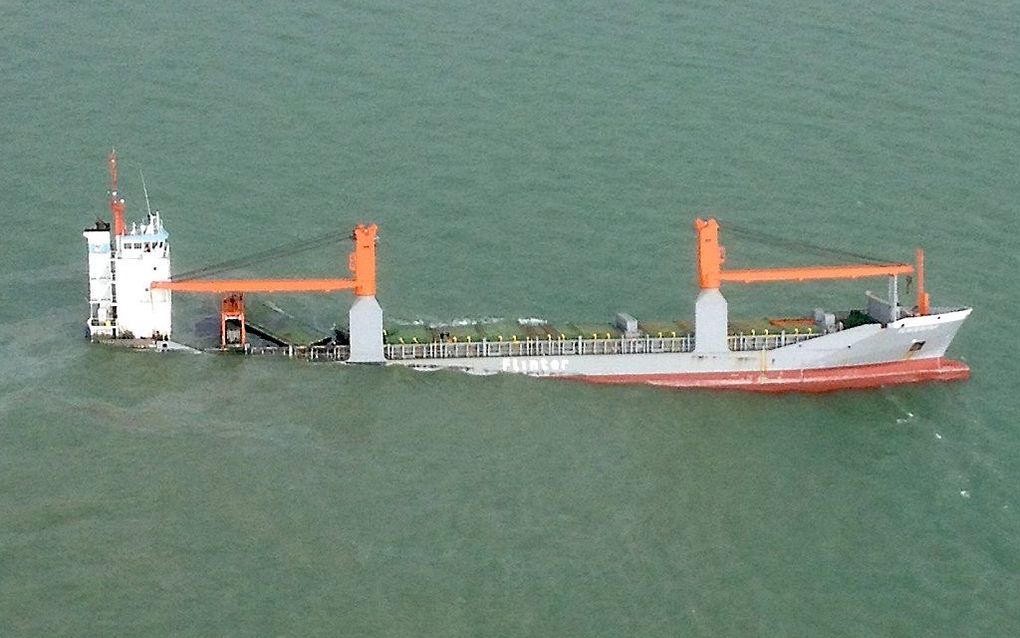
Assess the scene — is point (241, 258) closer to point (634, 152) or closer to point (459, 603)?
point (634, 152)

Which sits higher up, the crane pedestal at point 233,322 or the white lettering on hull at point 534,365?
the crane pedestal at point 233,322

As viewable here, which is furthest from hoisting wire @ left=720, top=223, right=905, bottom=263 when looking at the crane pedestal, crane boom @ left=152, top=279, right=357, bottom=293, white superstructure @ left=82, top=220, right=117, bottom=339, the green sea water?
white superstructure @ left=82, top=220, right=117, bottom=339

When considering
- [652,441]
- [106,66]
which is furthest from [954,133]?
[106,66]

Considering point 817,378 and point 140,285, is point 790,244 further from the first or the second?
point 140,285

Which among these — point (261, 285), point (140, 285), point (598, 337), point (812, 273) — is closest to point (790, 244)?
point (812, 273)

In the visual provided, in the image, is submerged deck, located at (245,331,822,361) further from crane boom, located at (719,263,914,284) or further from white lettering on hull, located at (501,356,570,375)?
crane boom, located at (719,263,914,284)

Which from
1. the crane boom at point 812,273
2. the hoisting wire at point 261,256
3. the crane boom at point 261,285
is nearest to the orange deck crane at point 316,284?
the crane boom at point 261,285

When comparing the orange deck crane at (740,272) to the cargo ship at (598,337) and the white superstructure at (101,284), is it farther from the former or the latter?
the white superstructure at (101,284)
